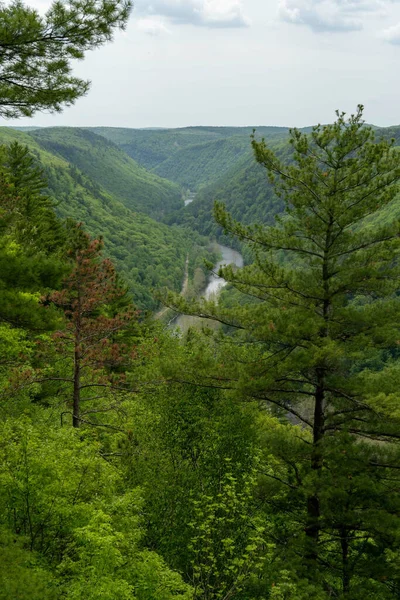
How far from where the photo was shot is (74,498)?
1084 cm

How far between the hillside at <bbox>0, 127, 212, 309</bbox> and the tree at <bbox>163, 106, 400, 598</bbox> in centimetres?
8616

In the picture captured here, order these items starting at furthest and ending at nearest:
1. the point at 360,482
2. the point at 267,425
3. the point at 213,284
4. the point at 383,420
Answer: the point at 213,284 < the point at 267,425 < the point at 383,420 < the point at 360,482

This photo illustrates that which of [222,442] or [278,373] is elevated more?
[278,373]

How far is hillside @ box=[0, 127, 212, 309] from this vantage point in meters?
123

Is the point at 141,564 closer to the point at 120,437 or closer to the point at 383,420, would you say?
the point at 383,420

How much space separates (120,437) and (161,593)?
9.24 metres

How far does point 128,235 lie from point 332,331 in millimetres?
147332

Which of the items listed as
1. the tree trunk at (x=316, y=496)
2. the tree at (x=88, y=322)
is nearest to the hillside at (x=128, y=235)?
the tree at (x=88, y=322)

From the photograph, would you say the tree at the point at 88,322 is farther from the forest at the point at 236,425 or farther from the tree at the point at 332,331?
the tree at the point at 332,331

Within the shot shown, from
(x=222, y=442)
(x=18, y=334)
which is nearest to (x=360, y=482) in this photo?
(x=222, y=442)

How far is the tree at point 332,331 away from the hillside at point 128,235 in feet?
283

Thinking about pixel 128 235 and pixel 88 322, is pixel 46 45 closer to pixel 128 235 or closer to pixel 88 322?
pixel 88 322

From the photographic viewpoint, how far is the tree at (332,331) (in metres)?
12.2

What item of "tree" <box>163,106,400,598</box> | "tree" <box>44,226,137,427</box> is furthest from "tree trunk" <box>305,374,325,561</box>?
"tree" <box>44,226,137,427</box>
